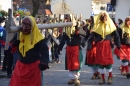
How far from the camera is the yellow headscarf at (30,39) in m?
7.69

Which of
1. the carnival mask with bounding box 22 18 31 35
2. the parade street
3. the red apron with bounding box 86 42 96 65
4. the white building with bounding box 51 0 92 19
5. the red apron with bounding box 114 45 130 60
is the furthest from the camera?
the white building with bounding box 51 0 92 19

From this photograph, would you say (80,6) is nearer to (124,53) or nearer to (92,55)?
(124,53)

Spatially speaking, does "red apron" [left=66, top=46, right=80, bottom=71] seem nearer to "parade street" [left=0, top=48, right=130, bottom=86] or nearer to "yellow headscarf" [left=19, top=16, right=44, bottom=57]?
"parade street" [left=0, top=48, right=130, bottom=86]

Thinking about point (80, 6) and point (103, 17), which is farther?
point (80, 6)

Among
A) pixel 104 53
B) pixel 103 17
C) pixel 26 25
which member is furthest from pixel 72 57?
pixel 26 25

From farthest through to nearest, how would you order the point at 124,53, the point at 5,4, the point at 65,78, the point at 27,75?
1. the point at 5,4
2. the point at 124,53
3. the point at 65,78
4. the point at 27,75

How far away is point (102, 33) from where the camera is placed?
Answer: 1145cm

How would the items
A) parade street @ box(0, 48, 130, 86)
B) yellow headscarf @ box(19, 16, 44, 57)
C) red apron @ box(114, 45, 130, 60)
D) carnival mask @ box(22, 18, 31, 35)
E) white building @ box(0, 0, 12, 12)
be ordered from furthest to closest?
white building @ box(0, 0, 12, 12)
red apron @ box(114, 45, 130, 60)
parade street @ box(0, 48, 130, 86)
yellow headscarf @ box(19, 16, 44, 57)
carnival mask @ box(22, 18, 31, 35)

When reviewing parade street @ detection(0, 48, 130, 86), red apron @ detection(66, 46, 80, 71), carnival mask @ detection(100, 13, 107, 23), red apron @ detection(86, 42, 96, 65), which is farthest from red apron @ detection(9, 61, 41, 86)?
red apron @ detection(86, 42, 96, 65)

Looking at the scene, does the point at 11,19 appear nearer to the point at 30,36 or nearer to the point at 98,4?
the point at 30,36

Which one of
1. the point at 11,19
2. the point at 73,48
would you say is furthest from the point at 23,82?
the point at 73,48

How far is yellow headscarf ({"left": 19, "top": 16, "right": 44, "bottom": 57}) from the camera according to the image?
7688 mm

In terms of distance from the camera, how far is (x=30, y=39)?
777 centimetres

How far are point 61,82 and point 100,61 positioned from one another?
133cm
